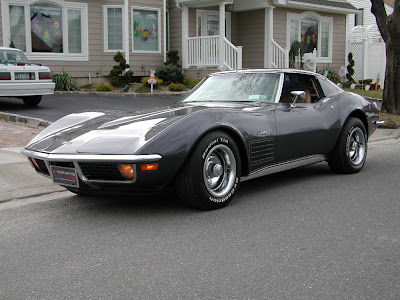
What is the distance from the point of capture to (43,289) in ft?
10.5

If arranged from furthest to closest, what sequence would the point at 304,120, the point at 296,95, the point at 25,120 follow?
the point at 25,120 → the point at 304,120 → the point at 296,95

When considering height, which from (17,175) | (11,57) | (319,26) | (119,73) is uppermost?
(319,26)

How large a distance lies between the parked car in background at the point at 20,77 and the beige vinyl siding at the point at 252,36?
35.3ft

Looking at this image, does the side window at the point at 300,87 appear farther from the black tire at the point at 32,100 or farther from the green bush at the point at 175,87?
the green bush at the point at 175,87

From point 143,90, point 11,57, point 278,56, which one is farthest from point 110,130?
point 278,56

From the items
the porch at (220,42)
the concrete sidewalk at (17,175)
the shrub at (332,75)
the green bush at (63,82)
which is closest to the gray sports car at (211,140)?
the concrete sidewalk at (17,175)

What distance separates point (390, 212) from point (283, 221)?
109 cm

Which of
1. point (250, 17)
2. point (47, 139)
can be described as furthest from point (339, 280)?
point (250, 17)

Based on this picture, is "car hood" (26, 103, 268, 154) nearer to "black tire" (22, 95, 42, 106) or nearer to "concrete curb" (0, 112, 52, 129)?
"concrete curb" (0, 112, 52, 129)

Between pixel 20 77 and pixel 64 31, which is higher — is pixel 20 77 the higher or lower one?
the lower one

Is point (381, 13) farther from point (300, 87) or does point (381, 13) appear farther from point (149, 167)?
point (149, 167)

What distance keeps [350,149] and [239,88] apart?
182 cm

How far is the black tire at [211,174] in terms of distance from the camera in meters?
4.62

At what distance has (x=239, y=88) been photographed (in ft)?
19.9
